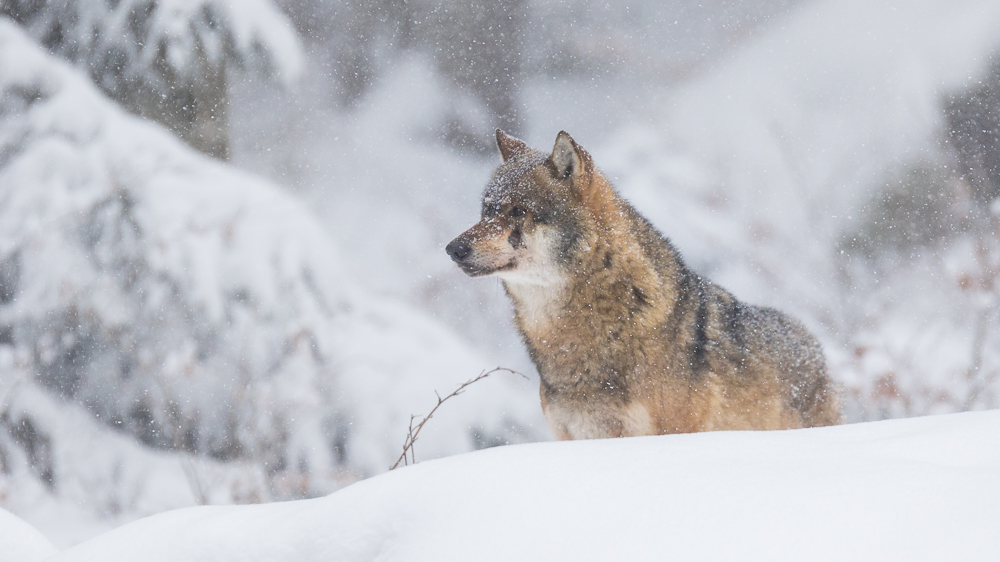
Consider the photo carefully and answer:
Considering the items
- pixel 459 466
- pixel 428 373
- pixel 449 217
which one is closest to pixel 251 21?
pixel 449 217

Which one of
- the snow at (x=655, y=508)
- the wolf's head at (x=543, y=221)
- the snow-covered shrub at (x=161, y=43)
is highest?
the snow-covered shrub at (x=161, y=43)

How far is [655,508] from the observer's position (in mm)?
1072

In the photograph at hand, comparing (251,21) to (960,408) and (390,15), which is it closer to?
(390,15)

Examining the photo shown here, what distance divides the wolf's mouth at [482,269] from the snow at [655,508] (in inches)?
50.9

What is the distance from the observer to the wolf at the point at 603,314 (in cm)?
→ 261

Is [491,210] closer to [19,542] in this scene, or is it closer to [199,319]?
[19,542]

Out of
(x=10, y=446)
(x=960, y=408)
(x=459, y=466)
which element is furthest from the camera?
(x=10, y=446)

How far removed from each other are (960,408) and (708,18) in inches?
310

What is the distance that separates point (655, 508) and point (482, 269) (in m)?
1.68

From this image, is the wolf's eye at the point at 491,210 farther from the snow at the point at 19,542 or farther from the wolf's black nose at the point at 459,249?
the snow at the point at 19,542

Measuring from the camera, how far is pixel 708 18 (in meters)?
11.1

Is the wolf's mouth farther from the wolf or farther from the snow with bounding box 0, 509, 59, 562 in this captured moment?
the snow with bounding box 0, 509, 59, 562

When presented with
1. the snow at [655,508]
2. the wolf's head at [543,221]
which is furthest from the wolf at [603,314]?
the snow at [655,508]

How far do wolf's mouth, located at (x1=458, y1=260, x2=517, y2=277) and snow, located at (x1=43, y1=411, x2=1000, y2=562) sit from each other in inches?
50.9
